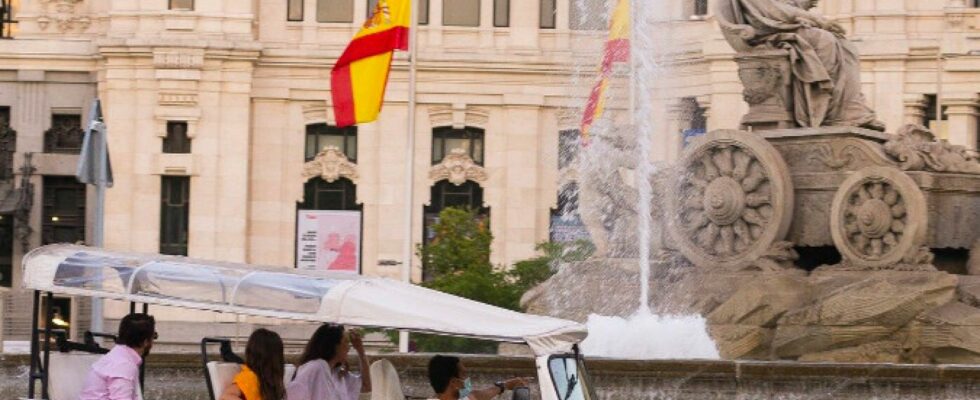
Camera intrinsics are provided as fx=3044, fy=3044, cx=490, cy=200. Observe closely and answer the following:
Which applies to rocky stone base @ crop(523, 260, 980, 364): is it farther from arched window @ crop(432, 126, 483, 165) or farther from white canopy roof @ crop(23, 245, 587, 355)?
arched window @ crop(432, 126, 483, 165)

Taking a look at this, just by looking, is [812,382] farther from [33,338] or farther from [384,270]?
[384,270]

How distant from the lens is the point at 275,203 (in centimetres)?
7794

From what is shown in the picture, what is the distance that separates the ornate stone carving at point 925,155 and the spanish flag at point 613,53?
22382 millimetres

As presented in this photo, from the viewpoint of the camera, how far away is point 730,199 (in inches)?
1163

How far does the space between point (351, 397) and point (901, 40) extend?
5233cm

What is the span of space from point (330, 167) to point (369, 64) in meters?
25.2

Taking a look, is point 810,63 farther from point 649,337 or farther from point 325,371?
point 325,371

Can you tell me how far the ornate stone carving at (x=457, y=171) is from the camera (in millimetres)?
77938

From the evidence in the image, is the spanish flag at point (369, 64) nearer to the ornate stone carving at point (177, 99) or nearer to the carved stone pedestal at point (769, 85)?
the carved stone pedestal at point (769, 85)

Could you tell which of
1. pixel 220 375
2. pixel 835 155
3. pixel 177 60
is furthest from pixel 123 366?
pixel 177 60

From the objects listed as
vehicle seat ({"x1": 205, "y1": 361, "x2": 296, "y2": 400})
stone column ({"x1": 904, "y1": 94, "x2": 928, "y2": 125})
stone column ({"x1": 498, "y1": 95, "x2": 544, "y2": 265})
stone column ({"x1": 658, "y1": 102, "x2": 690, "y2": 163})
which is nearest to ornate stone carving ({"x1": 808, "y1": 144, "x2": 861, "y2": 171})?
vehicle seat ({"x1": 205, "y1": 361, "x2": 296, "y2": 400})

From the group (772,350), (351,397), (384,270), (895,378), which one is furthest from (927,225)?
(384,270)

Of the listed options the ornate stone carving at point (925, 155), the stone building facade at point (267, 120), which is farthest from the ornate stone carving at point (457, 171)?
the ornate stone carving at point (925, 155)

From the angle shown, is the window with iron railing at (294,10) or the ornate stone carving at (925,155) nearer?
the ornate stone carving at (925,155)
